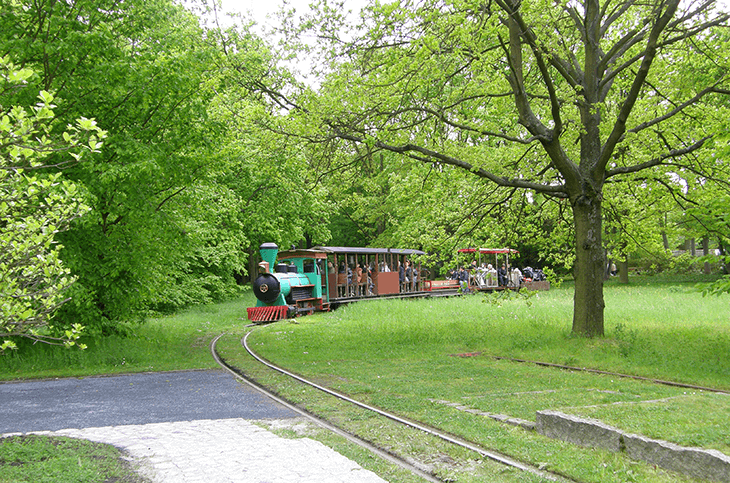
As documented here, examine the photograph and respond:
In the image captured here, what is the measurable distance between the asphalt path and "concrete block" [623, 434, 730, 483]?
448 centimetres

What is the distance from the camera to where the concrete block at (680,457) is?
14.8 feet

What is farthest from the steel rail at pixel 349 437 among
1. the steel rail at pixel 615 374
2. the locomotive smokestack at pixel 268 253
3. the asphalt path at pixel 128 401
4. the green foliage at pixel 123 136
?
the locomotive smokestack at pixel 268 253

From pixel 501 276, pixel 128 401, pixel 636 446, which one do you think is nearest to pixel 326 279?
pixel 501 276

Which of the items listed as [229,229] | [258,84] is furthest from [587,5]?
[229,229]

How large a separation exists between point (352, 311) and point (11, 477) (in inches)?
698

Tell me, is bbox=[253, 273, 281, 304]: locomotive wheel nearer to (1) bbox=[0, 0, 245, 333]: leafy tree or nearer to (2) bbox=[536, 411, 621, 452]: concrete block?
(1) bbox=[0, 0, 245, 333]: leafy tree

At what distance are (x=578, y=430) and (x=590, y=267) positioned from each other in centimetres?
789

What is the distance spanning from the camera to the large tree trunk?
12.9 metres

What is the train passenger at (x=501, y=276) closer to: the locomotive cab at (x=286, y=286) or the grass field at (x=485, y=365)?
the grass field at (x=485, y=365)

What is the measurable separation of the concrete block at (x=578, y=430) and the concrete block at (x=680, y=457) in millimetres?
173

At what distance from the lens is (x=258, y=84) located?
689 inches

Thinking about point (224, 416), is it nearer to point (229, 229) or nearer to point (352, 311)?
point (352, 311)

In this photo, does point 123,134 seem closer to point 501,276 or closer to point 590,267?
point 590,267

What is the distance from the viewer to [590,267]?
1298 centimetres
